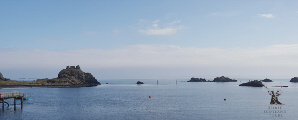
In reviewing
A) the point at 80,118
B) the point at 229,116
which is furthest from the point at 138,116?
the point at 229,116

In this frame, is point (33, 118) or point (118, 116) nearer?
point (33, 118)

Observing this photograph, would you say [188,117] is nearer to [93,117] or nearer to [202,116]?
[202,116]

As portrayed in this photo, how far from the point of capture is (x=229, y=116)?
79.8 meters

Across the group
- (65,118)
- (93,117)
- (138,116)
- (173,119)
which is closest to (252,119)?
(173,119)

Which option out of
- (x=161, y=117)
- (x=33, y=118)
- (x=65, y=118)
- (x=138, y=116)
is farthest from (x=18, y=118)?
(x=161, y=117)

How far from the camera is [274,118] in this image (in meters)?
77.4

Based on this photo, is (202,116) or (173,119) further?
(202,116)

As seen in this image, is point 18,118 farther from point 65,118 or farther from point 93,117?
point 93,117

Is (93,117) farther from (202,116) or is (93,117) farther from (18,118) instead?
(202,116)

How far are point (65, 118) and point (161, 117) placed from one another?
87.2 ft

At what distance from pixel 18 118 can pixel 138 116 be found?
107 ft

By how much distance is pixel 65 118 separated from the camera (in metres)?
74.1

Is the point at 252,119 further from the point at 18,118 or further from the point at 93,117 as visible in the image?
the point at 18,118

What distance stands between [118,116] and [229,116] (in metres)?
32.6
